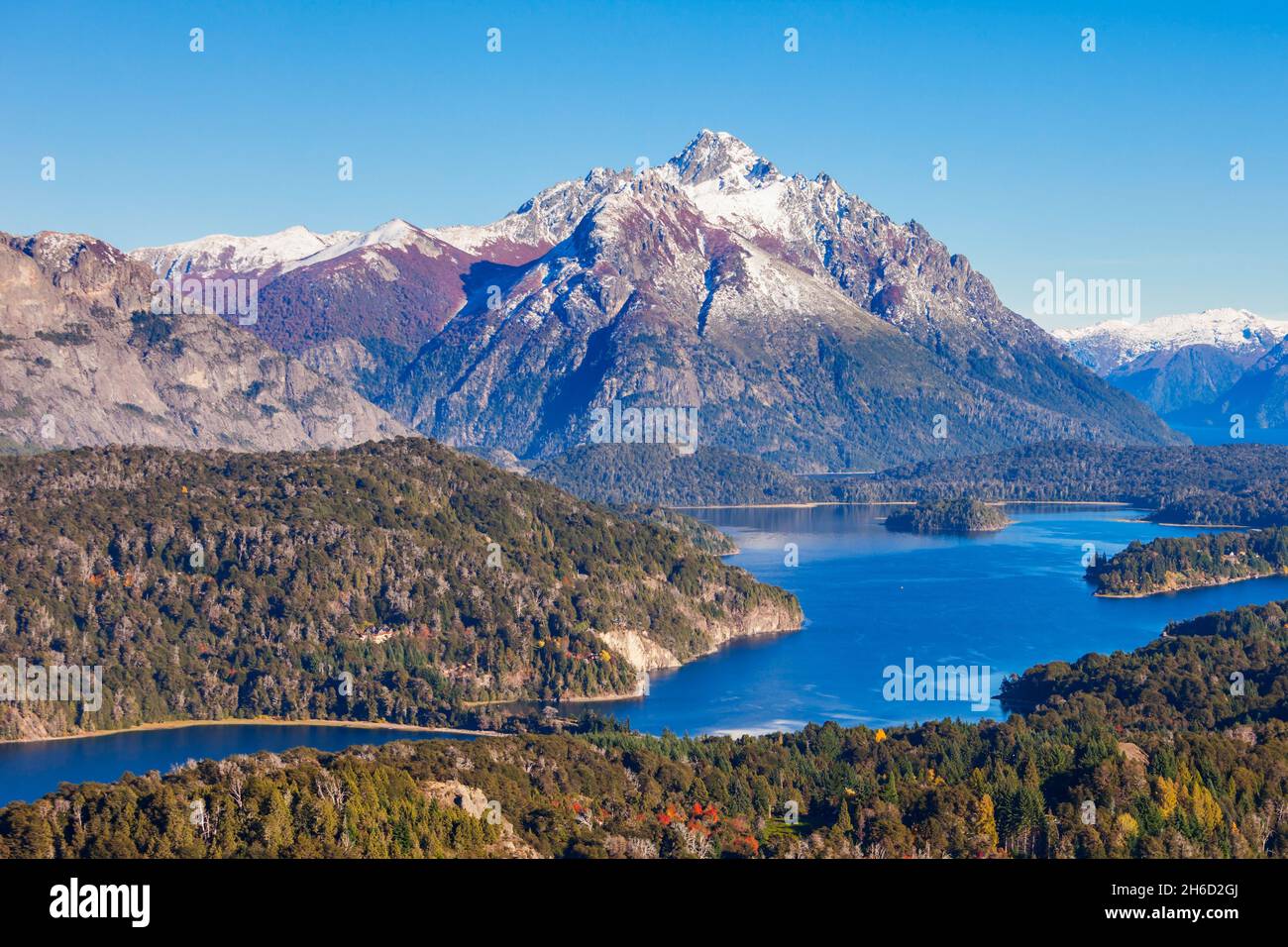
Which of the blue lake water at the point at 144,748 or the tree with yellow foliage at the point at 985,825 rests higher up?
the tree with yellow foliage at the point at 985,825

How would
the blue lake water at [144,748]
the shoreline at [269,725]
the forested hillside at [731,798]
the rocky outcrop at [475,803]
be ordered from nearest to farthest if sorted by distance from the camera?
the forested hillside at [731,798], the rocky outcrop at [475,803], the blue lake water at [144,748], the shoreline at [269,725]

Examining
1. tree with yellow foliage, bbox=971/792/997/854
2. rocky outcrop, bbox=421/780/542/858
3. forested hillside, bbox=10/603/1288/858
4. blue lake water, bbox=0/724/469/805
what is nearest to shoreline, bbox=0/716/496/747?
blue lake water, bbox=0/724/469/805

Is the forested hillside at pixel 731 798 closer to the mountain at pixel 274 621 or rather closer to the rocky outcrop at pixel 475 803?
the rocky outcrop at pixel 475 803

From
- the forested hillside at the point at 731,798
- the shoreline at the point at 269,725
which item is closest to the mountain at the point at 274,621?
the shoreline at the point at 269,725

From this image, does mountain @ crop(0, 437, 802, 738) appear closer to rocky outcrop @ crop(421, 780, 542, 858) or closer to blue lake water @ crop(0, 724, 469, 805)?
blue lake water @ crop(0, 724, 469, 805)

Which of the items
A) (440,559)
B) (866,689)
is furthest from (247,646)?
(866,689)

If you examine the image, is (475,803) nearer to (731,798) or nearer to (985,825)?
(731,798)
